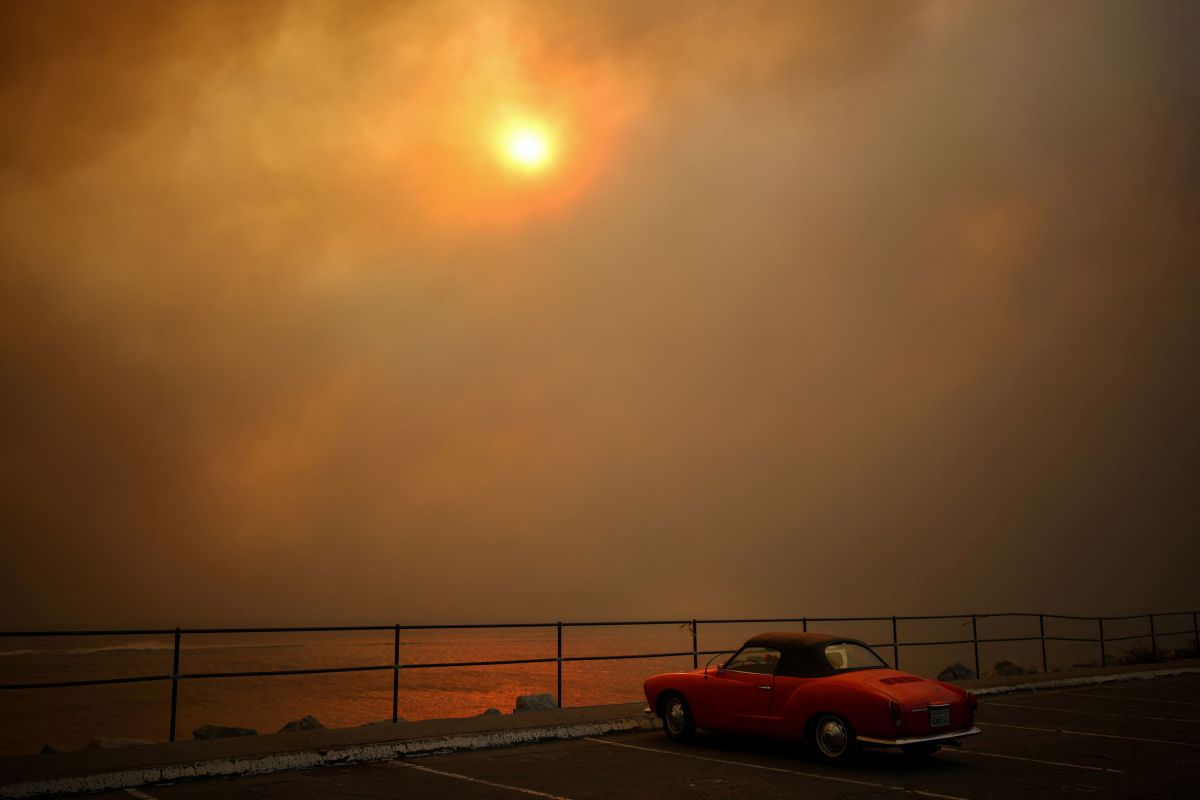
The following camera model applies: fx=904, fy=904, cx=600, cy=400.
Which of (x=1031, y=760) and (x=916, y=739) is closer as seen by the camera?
(x=916, y=739)

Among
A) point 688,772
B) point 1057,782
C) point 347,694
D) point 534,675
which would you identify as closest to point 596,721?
point 688,772

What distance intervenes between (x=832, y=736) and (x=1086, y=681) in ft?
45.2

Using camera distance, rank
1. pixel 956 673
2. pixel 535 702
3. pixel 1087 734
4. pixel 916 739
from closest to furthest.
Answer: pixel 916 739 → pixel 1087 734 → pixel 535 702 → pixel 956 673

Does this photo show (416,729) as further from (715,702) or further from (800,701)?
(800,701)

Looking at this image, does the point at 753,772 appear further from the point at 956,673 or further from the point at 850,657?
the point at 956,673

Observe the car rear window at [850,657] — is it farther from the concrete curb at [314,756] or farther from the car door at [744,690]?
the concrete curb at [314,756]

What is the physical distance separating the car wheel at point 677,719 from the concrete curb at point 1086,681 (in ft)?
29.6

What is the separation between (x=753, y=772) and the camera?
10086 millimetres

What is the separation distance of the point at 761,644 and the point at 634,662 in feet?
186

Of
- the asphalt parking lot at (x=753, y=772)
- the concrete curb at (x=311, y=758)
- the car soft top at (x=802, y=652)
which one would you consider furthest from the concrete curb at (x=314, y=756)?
the car soft top at (x=802, y=652)

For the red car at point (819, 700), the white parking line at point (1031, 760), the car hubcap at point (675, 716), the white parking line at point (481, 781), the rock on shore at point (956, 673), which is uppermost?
the red car at point (819, 700)

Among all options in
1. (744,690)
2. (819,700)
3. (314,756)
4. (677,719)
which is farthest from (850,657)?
(314,756)

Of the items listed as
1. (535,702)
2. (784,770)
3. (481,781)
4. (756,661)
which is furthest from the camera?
(535,702)

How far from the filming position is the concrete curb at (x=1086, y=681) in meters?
19.1
